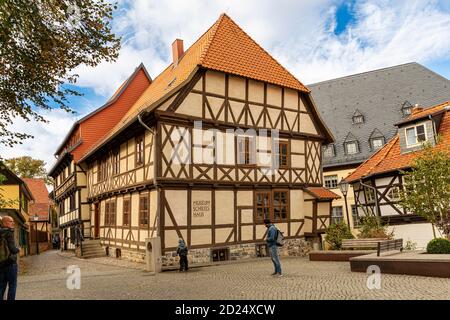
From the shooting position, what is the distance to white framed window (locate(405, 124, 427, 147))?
60.8ft

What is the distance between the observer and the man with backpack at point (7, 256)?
631 centimetres

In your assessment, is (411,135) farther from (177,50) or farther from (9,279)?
(9,279)

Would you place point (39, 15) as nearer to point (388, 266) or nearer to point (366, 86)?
point (388, 266)

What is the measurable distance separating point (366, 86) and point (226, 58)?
20.6m

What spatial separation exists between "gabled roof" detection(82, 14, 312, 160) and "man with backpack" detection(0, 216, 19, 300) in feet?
29.4

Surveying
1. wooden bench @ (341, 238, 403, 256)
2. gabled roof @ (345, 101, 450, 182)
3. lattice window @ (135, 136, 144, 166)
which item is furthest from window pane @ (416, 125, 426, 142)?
lattice window @ (135, 136, 144, 166)

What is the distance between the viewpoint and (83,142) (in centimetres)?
2509

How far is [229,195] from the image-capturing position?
52.0 ft

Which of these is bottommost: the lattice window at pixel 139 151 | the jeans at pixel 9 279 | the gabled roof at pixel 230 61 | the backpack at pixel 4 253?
the jeans at pixel 9 279

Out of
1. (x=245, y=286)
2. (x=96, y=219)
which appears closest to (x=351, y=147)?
(x=96, y=219)

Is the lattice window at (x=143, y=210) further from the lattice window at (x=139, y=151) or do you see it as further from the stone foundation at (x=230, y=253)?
the lattice window at (x=139, y=151)

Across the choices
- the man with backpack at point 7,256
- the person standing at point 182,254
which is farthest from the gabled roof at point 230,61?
the man with backpack at point 7,256

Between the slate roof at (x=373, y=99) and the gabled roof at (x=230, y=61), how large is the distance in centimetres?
1296

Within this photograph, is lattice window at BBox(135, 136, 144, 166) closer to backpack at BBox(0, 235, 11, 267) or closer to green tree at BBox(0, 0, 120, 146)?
green tree at BBox(0, 0, 120, 146)
